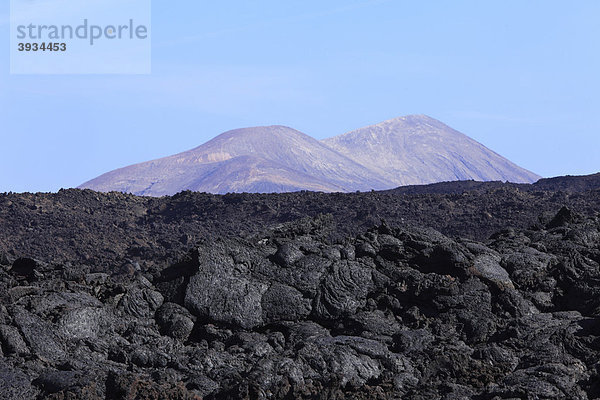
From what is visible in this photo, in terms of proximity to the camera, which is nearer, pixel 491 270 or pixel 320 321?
pixel 320 321

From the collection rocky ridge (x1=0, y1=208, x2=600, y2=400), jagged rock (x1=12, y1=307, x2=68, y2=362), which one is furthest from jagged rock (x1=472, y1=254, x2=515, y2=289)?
jagged rock (x1=12, y1=307, x2=68, y2=362)

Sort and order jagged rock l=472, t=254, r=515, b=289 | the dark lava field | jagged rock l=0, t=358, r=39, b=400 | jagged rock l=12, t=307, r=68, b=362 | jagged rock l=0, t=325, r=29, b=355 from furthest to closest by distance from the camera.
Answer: jagged rock l=472, t=254, r=515, b=289 → jagged rock l=12, t=307, r=68, b=362 → jagged rock l=0, t=325, r=29, b=355 → the dark lava field → jagged rock l=0, t=358, r=39, b=400

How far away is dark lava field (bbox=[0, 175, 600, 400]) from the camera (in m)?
17.4

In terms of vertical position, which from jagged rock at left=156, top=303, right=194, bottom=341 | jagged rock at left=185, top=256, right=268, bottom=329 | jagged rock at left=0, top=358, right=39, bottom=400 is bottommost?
jagged rock at left=0, top=358, right=39, bottom=400

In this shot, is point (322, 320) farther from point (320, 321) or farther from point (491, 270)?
point (491, 270)

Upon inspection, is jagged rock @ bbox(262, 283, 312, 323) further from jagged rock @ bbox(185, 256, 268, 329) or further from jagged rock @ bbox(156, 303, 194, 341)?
jagged rock @ bbox(156, 303, 194, 341)

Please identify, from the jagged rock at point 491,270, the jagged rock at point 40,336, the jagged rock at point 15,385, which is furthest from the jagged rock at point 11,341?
the jagged rock at point 491,270

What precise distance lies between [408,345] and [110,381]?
703 centimetres

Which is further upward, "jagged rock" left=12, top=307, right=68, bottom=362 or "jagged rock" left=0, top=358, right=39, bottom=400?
"jagged rock" left=12, top=307, right=68, bottom=362


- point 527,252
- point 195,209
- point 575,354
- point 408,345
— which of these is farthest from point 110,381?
point 195,209

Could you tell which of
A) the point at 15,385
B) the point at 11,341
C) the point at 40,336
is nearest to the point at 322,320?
the point at 40,336

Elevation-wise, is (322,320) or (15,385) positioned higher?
(322,320)

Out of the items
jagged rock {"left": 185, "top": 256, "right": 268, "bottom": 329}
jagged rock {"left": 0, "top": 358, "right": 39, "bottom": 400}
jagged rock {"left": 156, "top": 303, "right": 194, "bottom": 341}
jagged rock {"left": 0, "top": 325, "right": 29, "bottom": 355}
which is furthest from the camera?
jagged rock {"left": 185, "top": 256, "right": 268, "bottom": 329}

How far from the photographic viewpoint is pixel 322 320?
876 inches
